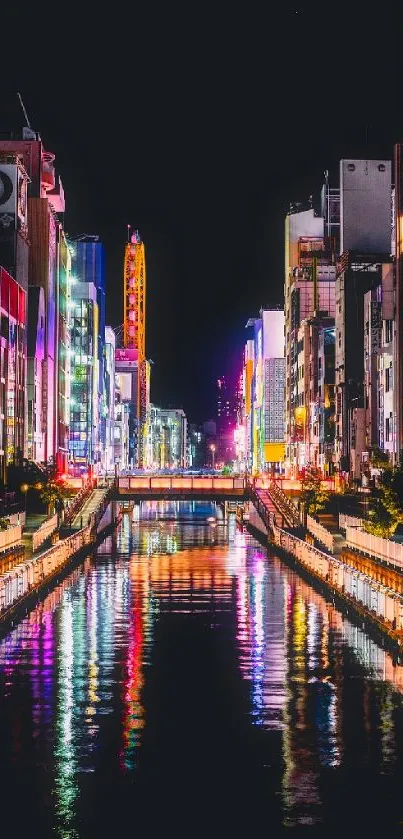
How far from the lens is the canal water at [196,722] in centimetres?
1877

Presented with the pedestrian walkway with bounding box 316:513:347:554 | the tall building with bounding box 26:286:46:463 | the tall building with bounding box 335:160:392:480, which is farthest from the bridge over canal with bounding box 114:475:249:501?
the tall building with bounding box 335:160:392:480

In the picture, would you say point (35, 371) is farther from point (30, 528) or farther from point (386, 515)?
point (386, 515)

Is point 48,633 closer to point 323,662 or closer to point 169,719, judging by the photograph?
point 323,662

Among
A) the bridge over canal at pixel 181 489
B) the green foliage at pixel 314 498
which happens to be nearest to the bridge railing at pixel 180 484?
the bridge over canal at pixel 181 489

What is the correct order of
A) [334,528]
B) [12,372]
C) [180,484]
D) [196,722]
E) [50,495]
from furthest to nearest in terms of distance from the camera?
[12,372]
[180,484]
[50,495]
[334,528]
[196,722]

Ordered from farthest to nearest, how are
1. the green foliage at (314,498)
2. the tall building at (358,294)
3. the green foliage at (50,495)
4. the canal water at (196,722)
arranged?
the tall building at (358,294) < the green foliage at (314,498) < the green foliage at (50,495) < the canal water at (196,722)

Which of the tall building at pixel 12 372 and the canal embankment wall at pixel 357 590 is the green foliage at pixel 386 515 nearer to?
the canal embankment wall at pixel 357 590

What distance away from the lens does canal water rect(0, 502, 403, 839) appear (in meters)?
18.8

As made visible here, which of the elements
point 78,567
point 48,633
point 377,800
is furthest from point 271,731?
point 78,567

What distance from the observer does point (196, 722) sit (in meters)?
26.5

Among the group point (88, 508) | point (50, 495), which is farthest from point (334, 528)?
point (50, 495)

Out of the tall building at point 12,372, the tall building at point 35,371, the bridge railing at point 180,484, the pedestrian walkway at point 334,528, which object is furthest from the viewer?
the tall building at point 35,371

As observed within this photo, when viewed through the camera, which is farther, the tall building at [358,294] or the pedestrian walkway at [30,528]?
the tall building at [358,294]

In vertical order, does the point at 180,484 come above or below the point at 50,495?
above
